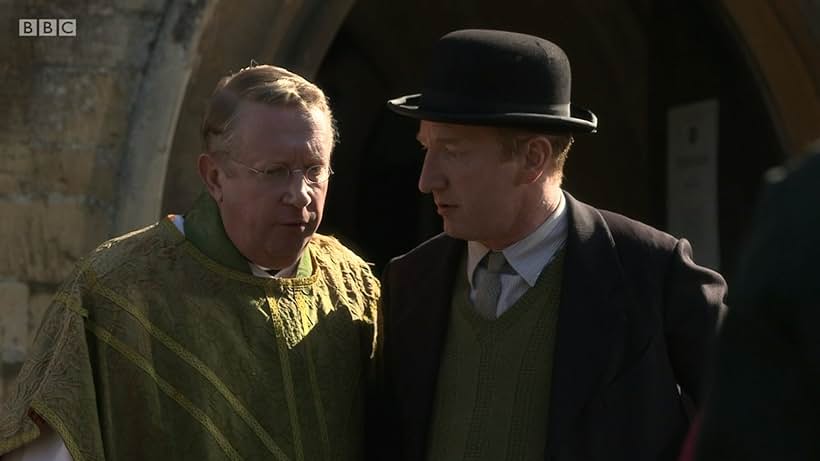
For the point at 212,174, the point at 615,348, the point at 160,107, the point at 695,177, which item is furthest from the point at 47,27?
the point at 695,177

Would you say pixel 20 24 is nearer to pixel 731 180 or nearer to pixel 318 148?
pixel 318 148

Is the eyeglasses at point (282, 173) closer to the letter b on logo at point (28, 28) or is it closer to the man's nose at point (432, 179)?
the man's nose at point (432, 179)

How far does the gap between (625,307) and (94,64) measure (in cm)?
212

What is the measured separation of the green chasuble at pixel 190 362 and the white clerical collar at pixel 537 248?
0.38 m

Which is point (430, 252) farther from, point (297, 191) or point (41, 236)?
point (41, 236)

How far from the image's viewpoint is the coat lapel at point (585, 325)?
2561 mm

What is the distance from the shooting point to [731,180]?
5.98m

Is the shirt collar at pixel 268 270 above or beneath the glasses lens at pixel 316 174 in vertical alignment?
beneath

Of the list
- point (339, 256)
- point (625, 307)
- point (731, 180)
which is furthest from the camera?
point (731, 180)

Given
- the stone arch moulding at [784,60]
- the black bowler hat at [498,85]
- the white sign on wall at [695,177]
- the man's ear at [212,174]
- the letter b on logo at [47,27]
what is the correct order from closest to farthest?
the black bowler hat at [498,85]
the man's ear at [212,174]
the letter b on logo at [47,27]
the stone arch moulding at [784,60]
the white sign on wall at [695,177]

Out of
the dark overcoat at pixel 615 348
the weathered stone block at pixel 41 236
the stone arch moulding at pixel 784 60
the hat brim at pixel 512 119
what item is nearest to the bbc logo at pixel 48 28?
the weathered stone block at pixel 41 236

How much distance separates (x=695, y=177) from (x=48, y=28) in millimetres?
3047

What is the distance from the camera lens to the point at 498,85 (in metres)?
2.70

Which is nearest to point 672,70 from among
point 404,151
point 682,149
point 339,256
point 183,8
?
point 682,149
